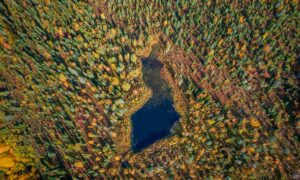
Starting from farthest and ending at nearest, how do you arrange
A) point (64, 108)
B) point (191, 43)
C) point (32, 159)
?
point (191, 43) < point (64, 108) < point (32, 159)

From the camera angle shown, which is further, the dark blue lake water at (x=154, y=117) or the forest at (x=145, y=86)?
the dark blue lake water at (x=154, y=117)

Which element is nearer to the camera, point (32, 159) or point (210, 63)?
point (32, 159)

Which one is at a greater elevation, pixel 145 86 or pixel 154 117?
pixel 145 86

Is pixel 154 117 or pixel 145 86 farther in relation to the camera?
pixel 145 86

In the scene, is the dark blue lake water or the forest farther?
the dark blue lake water

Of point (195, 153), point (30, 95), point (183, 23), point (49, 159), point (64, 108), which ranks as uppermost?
point (183, 23)

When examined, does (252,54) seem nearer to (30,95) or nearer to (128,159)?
(128,159)

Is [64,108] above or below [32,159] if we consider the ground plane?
above

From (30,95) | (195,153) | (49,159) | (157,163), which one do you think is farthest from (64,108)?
(195,153)
